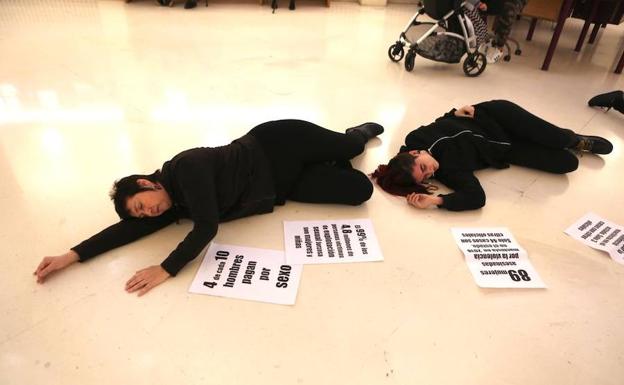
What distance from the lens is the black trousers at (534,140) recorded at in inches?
79.4

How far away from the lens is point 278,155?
171cm

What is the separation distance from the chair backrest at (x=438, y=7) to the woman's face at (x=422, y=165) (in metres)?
1.61

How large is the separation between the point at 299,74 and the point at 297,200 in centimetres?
164

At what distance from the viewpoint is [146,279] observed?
1.38m

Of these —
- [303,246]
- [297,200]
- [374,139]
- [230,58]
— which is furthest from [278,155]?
[230,58]

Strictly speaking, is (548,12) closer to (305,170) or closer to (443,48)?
(443,48)

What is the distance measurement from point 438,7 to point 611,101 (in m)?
1.30

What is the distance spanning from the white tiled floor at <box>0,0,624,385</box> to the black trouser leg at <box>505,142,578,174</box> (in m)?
0.05

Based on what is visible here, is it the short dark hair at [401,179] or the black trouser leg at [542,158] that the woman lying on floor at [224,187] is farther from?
the black trouser leg at [542,158]

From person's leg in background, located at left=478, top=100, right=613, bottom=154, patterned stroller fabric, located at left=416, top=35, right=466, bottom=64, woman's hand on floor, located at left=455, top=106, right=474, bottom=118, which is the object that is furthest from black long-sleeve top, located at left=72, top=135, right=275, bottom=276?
patterned stroller fabric, located at left=416, top=35, right=466, bottom=64

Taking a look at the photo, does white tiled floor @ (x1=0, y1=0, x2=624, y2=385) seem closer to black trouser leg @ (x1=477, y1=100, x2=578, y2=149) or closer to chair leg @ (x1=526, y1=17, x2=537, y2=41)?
black trouser leg @ (x1=477, y1=100, x2=578, y2=149)

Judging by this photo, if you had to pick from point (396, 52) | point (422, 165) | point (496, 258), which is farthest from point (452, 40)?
point (496, 258)

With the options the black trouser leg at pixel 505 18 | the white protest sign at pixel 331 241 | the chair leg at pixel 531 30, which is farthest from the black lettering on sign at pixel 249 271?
the chair leg at pixel 531 30

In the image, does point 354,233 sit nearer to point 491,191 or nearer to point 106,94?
point 491,191
